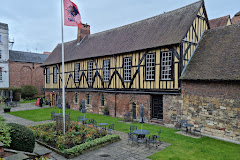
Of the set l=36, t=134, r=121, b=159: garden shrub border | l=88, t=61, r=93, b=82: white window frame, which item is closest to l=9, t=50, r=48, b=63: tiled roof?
l=88, t=61, r=93, b=82: white window frame

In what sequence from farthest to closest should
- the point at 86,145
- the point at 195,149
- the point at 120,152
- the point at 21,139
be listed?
the point at 195,149 < the point at 86,145 < the point at 120,152 < the point at 21,139

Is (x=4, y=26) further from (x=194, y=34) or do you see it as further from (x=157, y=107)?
(x=194, y=34)

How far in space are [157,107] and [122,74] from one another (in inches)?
187

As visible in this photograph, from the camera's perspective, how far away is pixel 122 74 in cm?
1747

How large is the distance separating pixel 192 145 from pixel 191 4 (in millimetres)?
12185

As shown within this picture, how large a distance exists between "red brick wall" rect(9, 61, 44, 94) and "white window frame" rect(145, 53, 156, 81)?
2950 cm

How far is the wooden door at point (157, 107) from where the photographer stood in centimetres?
1486

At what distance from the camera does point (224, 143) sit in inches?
424

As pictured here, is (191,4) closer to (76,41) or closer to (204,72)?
(204,72)

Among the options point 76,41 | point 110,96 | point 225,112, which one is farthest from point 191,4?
point 76,41

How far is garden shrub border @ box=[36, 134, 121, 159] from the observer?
28.4 feet

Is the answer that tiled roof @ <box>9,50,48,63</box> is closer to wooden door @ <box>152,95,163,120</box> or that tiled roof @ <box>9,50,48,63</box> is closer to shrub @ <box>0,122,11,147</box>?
wooden door @ <box>152,95,163,120</box>

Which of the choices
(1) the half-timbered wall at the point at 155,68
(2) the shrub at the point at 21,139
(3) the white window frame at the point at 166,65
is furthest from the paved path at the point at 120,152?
(3) the white window frame at the point at 166,65

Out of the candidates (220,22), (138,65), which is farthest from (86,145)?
(220,22)
